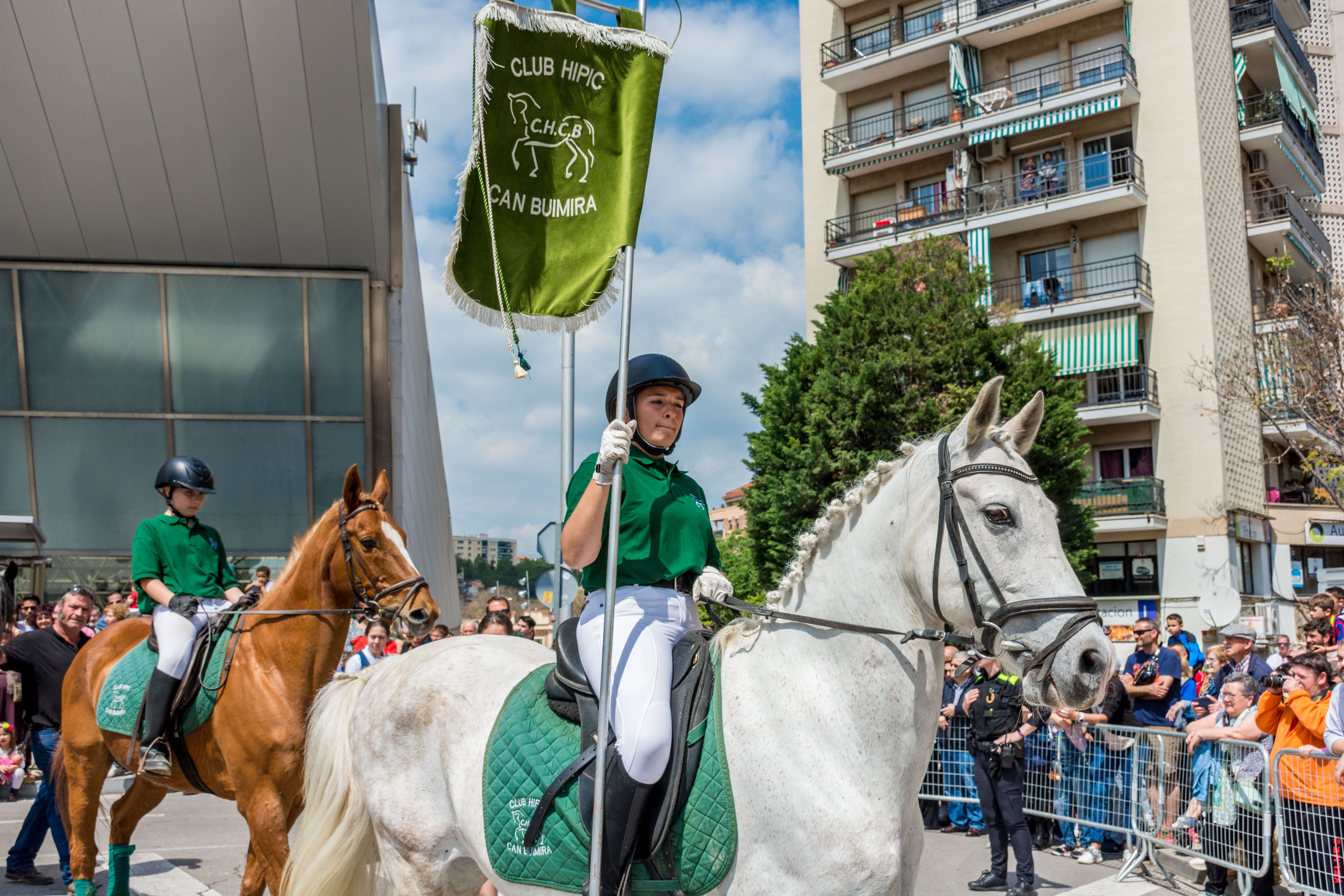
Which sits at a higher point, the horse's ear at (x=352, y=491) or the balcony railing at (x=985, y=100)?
the balcony railing at (x=985, y=100)

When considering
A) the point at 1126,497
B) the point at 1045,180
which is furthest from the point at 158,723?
the point at 1045,180

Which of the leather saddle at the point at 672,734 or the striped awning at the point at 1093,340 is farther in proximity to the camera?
the striped awning at the point at 1093,340

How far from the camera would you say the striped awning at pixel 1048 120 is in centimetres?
3064

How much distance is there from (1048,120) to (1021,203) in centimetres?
262

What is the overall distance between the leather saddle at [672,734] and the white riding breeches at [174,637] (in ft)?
9.96

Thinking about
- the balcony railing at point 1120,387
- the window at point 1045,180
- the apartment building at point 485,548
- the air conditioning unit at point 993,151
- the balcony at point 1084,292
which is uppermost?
the air conditioning unit at point 993,151

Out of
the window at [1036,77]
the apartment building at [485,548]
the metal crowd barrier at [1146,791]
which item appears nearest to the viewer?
the metal crowd barrier at [1146,791]

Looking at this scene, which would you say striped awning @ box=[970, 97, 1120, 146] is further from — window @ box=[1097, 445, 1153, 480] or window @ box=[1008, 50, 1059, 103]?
window @ box=[1097, 445, 1153, 480]

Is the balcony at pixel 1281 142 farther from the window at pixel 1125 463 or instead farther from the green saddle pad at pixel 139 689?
the green saddle pad at pixel 139 689

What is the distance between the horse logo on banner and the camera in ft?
12.5

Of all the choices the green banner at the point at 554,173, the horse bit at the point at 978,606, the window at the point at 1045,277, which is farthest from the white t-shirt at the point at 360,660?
the window at the point at 1045,277

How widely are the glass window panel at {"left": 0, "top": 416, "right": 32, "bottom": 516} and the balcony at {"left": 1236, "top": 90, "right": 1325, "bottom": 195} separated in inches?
1402

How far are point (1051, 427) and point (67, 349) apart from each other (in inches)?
801

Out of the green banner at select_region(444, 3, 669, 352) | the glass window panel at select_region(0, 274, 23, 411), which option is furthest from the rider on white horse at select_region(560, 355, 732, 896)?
the glass window panel at select_region(0, 274, 23, 411)
